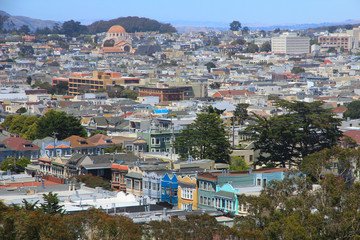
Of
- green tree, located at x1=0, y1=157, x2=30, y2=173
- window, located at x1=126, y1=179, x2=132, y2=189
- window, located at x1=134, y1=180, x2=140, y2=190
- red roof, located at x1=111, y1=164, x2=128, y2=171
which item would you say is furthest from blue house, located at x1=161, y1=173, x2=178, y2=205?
green tree, located at x1=0, y1=157, x2=30, y2=173

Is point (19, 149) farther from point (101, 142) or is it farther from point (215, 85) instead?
point (215, 85)

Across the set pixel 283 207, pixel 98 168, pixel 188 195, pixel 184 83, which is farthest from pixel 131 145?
pixel 184 83

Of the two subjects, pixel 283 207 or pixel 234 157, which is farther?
pixel 234 157

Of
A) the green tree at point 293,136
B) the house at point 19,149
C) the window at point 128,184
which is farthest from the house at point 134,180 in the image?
the house at point 19,149

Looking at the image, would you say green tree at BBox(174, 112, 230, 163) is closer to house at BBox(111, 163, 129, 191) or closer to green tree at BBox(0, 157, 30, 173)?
house at BBox(111, 163, 129, 191)

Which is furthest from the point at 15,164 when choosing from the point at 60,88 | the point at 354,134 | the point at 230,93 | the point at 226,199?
the point at 60,88

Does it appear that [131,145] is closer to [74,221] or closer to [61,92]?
[74,221]

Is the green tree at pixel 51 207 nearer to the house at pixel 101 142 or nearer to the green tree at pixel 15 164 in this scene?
the green tree at pixel 15 164
